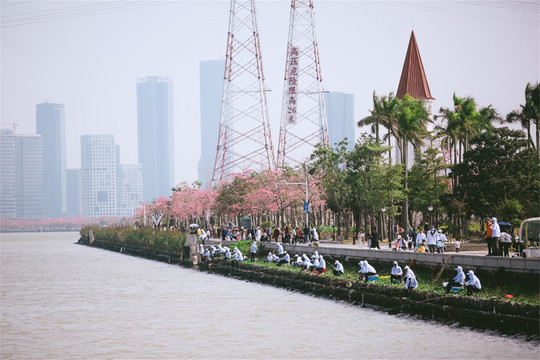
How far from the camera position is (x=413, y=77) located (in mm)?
95500

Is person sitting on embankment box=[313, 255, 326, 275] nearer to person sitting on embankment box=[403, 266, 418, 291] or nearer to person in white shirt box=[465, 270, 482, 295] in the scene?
person sitting on embankment box=[403, 266, 418, 291]

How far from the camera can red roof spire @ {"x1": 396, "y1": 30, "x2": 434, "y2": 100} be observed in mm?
94688

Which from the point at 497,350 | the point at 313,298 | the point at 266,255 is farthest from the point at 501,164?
the point at 497,350

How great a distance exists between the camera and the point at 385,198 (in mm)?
64562

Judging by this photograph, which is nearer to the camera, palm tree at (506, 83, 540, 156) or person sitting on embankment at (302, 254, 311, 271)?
person sitting on embankment at (302, 254, 311, 271)

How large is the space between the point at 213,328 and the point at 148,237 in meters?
65.5

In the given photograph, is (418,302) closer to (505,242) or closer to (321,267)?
(505,242)

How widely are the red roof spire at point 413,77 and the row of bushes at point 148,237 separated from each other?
3334cm

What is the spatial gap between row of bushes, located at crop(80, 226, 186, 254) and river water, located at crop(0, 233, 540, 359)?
84.4 ft

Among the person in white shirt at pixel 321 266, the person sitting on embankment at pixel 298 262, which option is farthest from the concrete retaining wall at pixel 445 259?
the person in white shirt at pixel 321 266

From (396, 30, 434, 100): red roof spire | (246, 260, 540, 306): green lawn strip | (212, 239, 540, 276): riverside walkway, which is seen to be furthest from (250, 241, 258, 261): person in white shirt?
(396, 30, 434, 100): red roof spire

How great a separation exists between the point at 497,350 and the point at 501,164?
86.7 ft

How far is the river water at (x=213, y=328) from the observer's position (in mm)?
29734

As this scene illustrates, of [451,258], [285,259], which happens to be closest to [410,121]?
[285,259]
